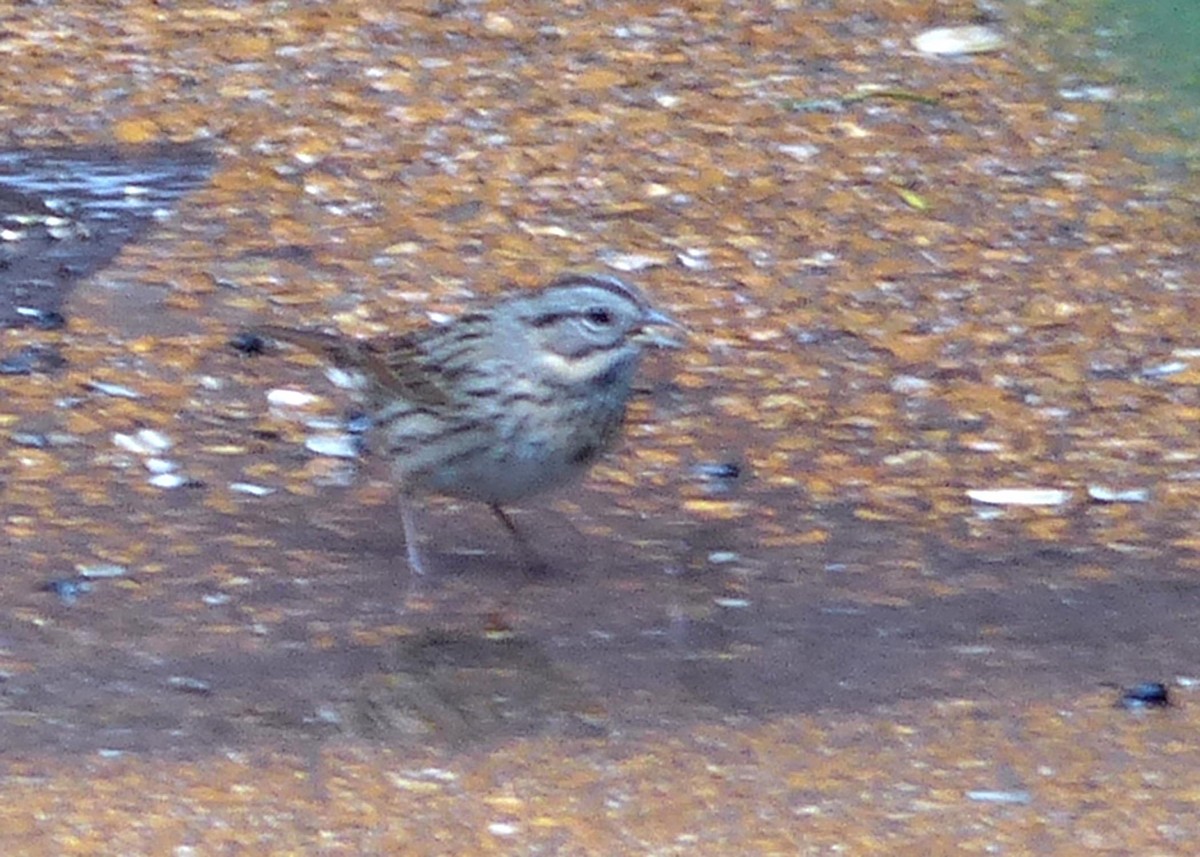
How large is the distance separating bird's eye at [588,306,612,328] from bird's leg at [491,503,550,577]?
1.61 ft

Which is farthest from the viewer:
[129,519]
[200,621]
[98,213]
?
[98,213]

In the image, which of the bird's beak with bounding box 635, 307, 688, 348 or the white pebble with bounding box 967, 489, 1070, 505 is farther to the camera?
the white pebble with bounding box 967, 489, 1070, 505

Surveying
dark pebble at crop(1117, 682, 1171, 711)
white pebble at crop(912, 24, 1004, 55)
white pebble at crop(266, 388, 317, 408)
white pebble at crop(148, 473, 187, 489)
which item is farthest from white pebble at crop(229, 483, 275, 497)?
white pebble at crop(912, 24, 1004, 55)

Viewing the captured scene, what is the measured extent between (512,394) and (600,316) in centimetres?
→ 33

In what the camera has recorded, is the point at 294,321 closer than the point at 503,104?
Yes

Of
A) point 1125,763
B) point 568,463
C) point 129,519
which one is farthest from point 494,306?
point 1125,763

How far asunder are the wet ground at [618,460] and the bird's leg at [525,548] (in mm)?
50

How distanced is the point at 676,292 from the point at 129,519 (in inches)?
77.7

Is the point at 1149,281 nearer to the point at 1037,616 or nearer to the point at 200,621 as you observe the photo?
the point at 1037,616

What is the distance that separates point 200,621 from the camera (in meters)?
5.60

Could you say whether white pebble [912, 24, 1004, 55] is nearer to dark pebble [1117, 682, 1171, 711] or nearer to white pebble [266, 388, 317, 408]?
white pebble [266, 388, 317, 408]

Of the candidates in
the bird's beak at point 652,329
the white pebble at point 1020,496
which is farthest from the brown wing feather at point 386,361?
the white pebble at point 1020,496

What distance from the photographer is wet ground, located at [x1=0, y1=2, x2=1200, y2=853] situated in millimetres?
4871

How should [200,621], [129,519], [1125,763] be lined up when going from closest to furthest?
[1125,763] → [200,621] → [129,519]
